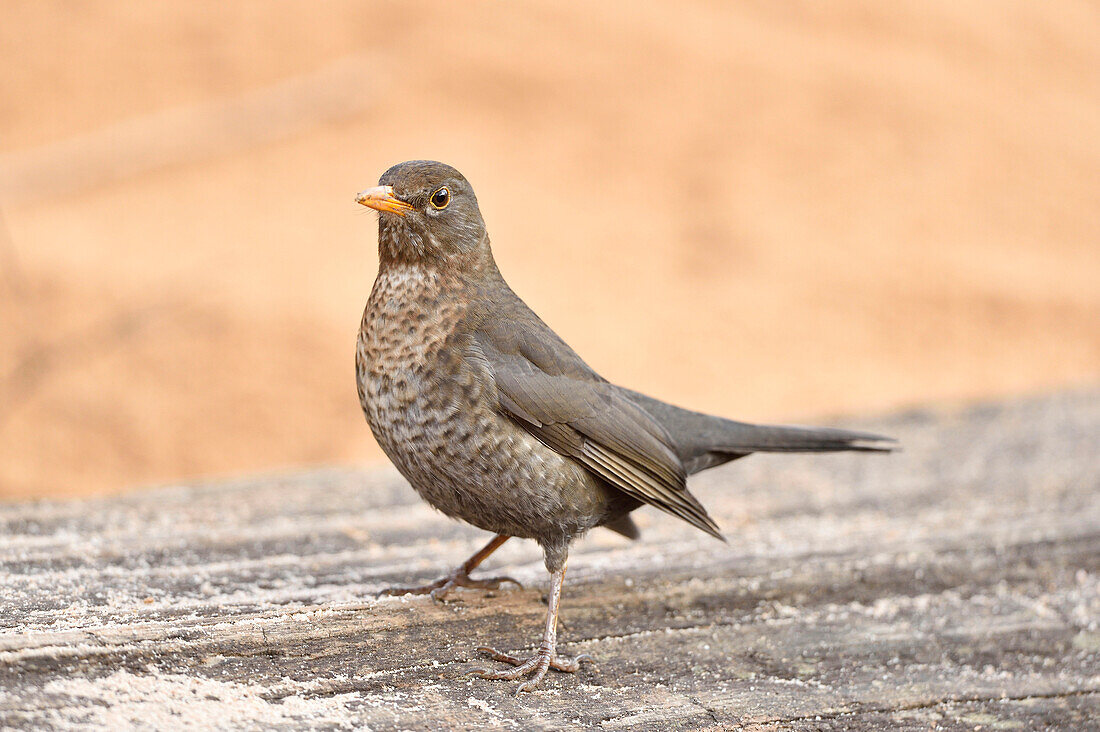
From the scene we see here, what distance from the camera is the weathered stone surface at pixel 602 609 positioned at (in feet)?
7.63

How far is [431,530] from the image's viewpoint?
12.4ft

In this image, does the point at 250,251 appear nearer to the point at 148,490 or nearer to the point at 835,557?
the point at 148,490

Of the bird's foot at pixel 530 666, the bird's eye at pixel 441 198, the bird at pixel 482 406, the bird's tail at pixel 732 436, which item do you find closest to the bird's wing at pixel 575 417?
the bird at pixel 482 406

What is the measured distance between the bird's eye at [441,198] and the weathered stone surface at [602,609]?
1.01 meters

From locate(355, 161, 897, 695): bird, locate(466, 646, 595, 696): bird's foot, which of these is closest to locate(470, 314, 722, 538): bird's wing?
locate(355, 161, 897, 695): bird

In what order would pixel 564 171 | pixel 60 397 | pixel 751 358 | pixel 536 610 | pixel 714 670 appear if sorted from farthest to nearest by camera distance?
1. pixel 564 171
2. pixel 751 358
3. pixel 60 397
4. pixel 536 610
5. pixel 714 670

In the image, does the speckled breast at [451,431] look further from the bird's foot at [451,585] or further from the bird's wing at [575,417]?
the bird's foot at [451,585]

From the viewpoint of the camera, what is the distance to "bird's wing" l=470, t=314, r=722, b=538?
308cm

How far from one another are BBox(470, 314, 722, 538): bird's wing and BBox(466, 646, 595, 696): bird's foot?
0.55m

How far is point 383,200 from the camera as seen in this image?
318 centimetres

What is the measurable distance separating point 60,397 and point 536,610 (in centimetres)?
653

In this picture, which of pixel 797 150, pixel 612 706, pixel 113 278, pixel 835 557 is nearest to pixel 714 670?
pixel 612 706

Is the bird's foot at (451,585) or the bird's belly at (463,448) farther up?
the bird's belly at (463,448)

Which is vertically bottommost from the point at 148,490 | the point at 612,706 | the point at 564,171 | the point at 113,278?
the point at 612,706
